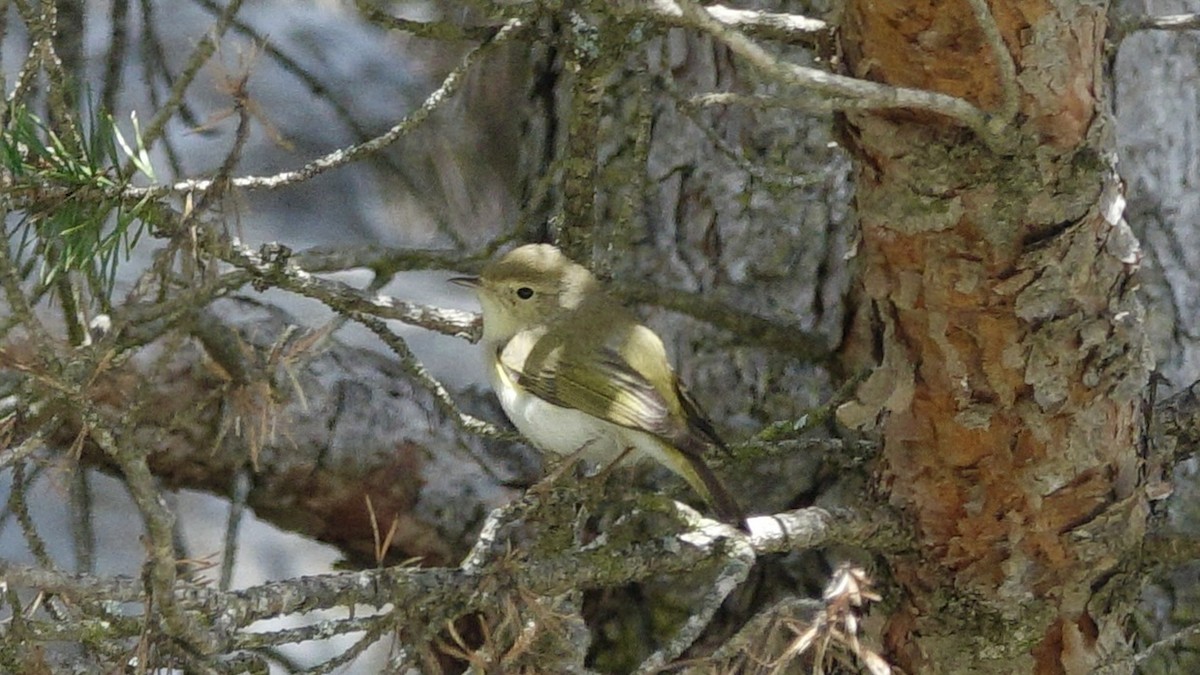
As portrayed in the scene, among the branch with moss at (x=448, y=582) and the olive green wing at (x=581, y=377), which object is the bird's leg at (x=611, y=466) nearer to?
the olive green wing at (x=581, y=377)

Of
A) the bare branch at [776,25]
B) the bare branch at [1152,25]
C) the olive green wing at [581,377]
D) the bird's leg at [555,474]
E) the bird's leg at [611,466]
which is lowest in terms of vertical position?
the bird's leg at [611,466]

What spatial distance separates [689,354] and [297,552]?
1.58m

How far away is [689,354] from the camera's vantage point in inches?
107

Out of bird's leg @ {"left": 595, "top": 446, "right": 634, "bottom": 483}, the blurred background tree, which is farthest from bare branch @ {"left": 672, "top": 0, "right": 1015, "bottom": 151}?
bird's leg @ {"left": 595, "top": 446, "right": 634, "bottom": 483}

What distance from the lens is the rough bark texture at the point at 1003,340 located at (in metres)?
1.70

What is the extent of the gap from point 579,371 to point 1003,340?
2.67 ft

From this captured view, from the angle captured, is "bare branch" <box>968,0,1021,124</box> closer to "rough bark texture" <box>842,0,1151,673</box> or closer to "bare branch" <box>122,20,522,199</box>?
"rough bark texture" <box>842,0,1151,673</box>

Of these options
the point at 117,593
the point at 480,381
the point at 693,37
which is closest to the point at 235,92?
the point at 117,593

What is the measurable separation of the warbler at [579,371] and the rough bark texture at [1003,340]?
0.35 m

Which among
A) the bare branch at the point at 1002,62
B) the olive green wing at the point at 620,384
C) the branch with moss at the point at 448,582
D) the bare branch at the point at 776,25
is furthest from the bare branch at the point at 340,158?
the bare branch at the point at 1002,62

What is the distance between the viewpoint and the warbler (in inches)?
87.0

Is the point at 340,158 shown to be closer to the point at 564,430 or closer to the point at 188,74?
the point at 188,74

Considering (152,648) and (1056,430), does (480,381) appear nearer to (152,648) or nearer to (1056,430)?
(1056,430)

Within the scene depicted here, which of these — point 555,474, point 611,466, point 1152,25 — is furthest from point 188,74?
point 1152,25
